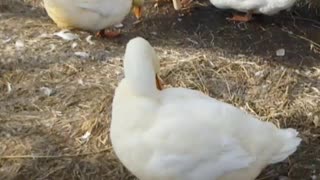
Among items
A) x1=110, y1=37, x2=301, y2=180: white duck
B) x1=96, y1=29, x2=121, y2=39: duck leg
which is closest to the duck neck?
x1=110, y1=37, x2=301, y2=180: white duck

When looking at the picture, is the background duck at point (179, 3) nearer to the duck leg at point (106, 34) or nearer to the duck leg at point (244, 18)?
the duck leg at point (244, 18)

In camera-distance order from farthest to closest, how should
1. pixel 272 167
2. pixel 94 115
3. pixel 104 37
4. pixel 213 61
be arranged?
1. pixel 104 37
2. pixel 213 61
3. pixel 94 115
4. pixel 272 167

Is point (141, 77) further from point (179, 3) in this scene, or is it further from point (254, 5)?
point (179, 3)

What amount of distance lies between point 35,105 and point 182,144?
1.38 metres

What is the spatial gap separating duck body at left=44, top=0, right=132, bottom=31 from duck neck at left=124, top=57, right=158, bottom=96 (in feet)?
5.16

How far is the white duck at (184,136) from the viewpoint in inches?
114

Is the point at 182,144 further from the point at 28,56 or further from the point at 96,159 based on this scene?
the point at 28,56

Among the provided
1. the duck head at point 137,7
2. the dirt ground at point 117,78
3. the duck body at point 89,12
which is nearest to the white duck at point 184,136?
the dirt ground at point 117,78

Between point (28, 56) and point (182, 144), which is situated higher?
point (182, 144)

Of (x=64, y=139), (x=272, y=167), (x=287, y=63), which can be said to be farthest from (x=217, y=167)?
(x=287, y=63)

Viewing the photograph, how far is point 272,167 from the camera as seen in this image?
3498 millimetres

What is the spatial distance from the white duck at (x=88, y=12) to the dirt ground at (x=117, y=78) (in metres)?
0.14

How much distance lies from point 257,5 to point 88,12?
4.05ft

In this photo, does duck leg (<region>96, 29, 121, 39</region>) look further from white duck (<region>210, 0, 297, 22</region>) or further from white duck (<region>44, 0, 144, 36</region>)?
white duck (<region>210, 0, 297, 22</region>)
